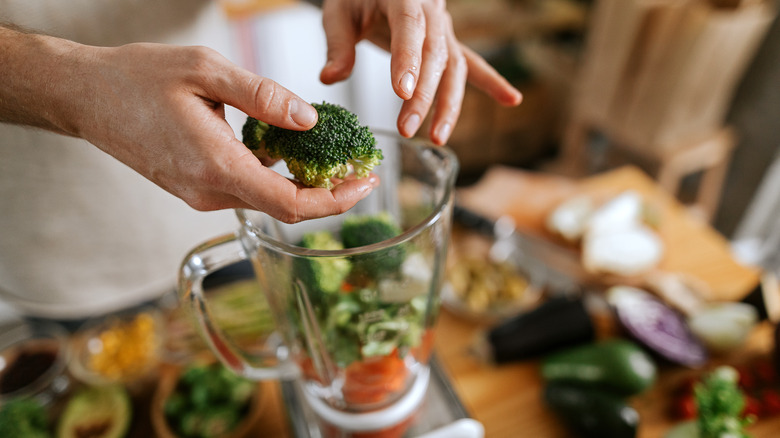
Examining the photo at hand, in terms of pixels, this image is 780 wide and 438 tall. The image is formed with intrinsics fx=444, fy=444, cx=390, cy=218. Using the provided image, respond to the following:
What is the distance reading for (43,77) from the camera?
420 mm

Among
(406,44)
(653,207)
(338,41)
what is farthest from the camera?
(653,207)

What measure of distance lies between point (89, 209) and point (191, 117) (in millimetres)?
638

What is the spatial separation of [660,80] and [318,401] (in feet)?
5.74

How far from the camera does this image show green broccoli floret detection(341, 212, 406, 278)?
19.3 inches

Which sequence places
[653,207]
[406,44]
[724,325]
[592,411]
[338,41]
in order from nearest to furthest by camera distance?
[406,44], [338,41], [592,411], [724,325], [653,207]

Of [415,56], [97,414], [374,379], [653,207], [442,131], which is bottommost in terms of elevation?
[97,414]

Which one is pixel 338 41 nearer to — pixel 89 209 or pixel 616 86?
pixel 89 209

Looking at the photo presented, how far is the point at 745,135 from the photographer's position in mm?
1962

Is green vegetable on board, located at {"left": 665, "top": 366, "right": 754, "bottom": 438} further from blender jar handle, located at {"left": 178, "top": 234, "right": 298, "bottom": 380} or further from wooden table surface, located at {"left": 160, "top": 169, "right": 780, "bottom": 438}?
blender jar handle, located at {"left": 178, "top": 234, "right": 298, "bottom": 380}

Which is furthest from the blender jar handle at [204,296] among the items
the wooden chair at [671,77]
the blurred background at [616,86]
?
the wooden chair at [671,77]

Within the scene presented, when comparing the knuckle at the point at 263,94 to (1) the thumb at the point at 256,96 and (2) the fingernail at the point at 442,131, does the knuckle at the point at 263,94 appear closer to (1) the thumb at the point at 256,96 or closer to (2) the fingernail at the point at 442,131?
(1) the thumb at the point at 256,96

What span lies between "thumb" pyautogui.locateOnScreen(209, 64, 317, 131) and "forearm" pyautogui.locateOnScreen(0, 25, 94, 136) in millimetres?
140

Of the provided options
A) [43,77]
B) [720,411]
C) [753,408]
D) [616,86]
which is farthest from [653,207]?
[43,77]

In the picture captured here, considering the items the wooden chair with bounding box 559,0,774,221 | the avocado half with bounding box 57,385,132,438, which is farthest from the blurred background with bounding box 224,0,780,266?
the avocado half with bounding box 57,385,132,438
